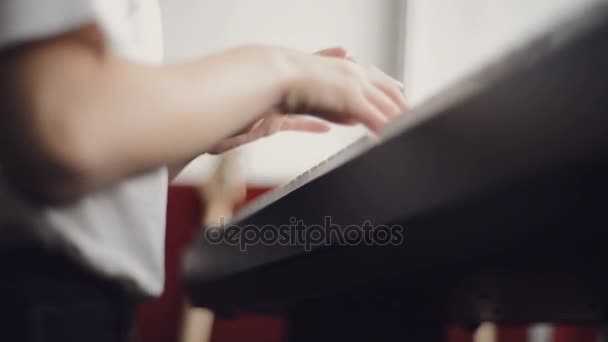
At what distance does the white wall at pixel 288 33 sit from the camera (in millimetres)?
1471

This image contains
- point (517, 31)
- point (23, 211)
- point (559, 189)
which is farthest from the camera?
point (517, 31)

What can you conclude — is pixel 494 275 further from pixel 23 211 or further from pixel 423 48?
pixel 423 48

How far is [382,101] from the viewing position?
0.38 meters

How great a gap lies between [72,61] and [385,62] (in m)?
1.30

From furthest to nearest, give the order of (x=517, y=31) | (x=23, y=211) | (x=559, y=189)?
1. (x=517, y=31)
2. (x=23, y=211)
3. (x=559, y=189)

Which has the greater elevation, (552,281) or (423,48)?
(423,48)

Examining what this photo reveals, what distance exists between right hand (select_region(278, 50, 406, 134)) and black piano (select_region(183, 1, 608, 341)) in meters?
0.05

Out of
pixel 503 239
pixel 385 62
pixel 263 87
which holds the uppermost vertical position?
pixel 385 62

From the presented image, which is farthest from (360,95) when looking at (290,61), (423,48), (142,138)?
(423,48)

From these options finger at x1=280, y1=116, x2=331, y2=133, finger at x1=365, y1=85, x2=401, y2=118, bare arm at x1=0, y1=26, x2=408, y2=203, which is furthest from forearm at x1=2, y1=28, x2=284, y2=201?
finger at x1=280, y1=116, x2=331, y2=133

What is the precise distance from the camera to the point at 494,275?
31 centimetres

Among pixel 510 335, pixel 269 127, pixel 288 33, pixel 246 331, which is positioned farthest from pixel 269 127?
pixel 288 33

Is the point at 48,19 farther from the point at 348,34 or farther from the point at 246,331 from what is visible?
the point at 348,34

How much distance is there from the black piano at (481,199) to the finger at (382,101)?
7cm
